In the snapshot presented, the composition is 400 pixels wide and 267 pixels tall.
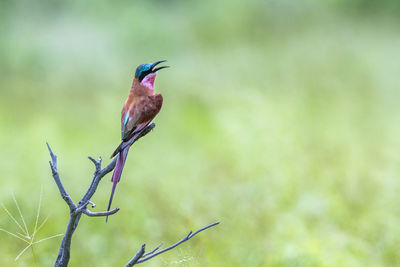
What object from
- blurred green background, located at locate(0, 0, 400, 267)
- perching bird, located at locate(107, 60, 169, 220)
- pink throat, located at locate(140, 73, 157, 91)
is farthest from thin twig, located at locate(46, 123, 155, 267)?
blurred green background, located at locate(0, 0, 400, 267)

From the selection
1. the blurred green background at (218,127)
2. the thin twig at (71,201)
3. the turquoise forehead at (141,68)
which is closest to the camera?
the thin twig at (71,201)

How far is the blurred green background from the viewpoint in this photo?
395 centimetres

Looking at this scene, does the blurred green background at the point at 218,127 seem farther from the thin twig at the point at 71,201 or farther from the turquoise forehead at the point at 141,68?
the turquoise forehead at the point at 141,68

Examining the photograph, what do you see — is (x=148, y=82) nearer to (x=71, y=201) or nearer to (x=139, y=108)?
(x=139, y=108)

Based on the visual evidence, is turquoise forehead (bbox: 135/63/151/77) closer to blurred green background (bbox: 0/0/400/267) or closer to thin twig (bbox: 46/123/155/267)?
thin twig (bbox: 46/123/155/267)

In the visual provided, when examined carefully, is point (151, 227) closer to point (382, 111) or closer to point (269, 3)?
point (382, 111)

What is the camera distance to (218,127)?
6410 mm

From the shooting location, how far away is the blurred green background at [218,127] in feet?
13.0

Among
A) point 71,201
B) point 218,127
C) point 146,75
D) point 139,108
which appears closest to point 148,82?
point 146,75

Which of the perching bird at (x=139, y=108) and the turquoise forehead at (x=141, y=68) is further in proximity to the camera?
the turquoise forehead at (x=141, y=68)

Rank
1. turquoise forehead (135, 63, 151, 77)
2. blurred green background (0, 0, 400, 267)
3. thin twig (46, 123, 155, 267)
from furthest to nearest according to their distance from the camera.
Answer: blurred green background (0, 0, 400, 267) → turquoise forehead (135, 63, 151, 77) → thin twig (46, 123, 155, 267)

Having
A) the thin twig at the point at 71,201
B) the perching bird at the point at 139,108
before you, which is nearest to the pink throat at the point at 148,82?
the perching bird at the point at 139,108

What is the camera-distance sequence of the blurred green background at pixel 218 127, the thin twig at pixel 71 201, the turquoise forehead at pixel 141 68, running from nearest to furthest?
the thin twig at pixel 71 201 < the turquoise forehead at pixel 141 68 < the blurred green background at pixel 218 127

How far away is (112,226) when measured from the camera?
13.0 ft
